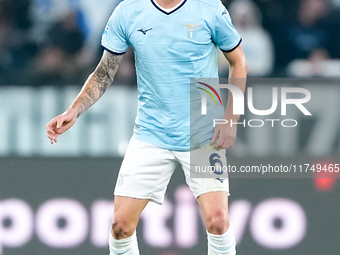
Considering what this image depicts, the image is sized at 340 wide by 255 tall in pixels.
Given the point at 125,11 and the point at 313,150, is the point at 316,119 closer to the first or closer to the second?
the point at 313,150

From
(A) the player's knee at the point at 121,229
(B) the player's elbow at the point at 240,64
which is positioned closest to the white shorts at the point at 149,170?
(A) the player's knee at the point at 121,229

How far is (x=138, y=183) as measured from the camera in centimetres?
306

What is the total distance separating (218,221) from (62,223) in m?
1.53

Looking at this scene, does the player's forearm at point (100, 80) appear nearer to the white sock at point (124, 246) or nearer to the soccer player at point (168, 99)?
the soccer player at point (168, 99)

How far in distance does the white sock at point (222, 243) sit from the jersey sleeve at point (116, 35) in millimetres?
1135

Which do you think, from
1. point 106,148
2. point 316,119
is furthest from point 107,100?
point 316,119

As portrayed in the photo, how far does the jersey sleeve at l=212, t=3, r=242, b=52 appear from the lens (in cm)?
300

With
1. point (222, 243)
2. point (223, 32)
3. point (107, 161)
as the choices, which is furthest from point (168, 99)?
point (107, 161)

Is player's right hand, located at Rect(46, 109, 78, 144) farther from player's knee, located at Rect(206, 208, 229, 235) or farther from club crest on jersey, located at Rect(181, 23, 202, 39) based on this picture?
player's knee, located at Rect(206, 208, 229, 235)

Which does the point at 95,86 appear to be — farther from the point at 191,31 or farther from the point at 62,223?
the point at 62,223

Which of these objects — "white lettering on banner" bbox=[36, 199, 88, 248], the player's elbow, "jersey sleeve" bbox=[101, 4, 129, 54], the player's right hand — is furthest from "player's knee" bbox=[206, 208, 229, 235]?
"white lettering on banner" bbox=[36, 199, 88, 248]

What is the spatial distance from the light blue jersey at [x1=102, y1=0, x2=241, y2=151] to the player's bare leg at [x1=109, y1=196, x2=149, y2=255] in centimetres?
35

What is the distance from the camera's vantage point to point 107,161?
4.08 metres

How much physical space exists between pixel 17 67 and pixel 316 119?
7.36 feet
